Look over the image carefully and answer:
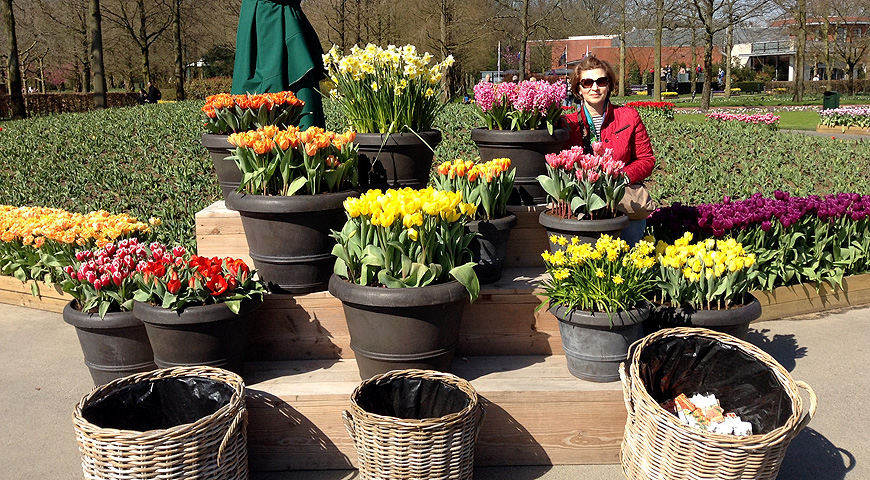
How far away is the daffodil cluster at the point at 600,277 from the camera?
123 inches

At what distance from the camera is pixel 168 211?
24.0 ft

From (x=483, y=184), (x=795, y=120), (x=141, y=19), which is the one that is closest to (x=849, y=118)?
(x=795, y=120)

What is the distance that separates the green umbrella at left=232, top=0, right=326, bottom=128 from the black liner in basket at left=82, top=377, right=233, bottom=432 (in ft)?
7.69

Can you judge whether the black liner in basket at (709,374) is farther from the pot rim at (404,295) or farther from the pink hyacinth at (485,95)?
the pink hyacinth at (485,95)

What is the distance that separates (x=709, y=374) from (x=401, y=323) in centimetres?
146

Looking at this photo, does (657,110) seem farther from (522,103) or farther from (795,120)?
(522,103)

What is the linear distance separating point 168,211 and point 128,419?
471 cm

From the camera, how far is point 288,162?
11.0 ft

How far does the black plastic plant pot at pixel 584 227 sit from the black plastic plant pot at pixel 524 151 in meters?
0.44

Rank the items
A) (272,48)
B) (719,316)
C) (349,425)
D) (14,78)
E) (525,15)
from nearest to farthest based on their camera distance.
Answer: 1. (349,425)
2. (719,316)
3. (272,48)
4. (14,78)
5. (525,15)

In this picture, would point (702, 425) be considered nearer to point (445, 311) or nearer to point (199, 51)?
point (445, 311)

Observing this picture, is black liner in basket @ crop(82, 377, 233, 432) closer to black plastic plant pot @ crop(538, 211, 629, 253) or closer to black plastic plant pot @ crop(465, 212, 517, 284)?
black plastic plant pot @ crop(465, 212, 517, 284)

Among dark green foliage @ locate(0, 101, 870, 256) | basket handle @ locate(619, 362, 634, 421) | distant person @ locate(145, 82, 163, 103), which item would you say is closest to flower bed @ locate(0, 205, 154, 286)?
dark green foliage @ locate(0, 101, 870, 256)

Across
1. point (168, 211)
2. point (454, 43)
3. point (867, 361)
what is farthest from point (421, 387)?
point (454, 43)
